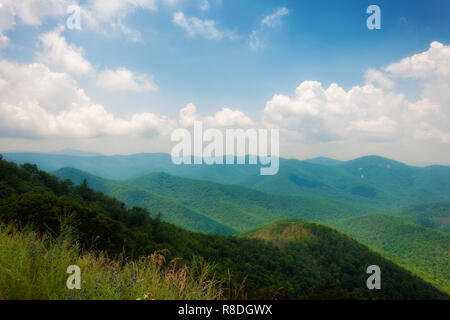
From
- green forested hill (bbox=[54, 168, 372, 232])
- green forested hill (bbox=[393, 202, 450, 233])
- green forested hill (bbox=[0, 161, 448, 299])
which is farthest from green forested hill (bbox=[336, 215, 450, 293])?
green forested hill (bbox=[393, 202, 450, 233])

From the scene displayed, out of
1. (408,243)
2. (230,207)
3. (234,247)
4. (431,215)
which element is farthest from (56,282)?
(431,215)

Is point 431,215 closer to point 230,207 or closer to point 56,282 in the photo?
point 230,207

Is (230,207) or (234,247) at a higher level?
(234,247)

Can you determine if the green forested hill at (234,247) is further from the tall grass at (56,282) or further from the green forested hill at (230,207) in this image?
the green forested hill at (230,207)

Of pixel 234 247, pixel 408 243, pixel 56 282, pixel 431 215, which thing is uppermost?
pixel 56 282

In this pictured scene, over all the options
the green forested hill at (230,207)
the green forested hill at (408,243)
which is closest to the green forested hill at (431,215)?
the green forested hill at (230,207)
